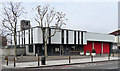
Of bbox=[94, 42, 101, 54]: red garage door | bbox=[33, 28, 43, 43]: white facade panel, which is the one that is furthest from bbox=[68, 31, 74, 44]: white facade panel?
bbox=[94, 42, 101, 54]: red garage door

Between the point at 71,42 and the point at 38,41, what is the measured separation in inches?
379

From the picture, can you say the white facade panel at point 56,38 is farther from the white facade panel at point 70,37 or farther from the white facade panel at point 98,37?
the white facade panel at point 98,37

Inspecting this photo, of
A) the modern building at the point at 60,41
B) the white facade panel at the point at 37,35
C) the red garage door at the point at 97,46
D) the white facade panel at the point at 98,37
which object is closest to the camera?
the white facade panel at the point at 37,35

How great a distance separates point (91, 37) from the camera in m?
51.3

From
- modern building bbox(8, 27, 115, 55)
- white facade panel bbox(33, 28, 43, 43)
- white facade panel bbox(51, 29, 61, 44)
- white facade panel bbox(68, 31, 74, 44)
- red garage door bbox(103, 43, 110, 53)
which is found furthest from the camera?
red garage door bbox(103, 43, 110, 53)

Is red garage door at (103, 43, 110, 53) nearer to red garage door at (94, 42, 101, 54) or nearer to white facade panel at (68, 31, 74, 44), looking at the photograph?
red garage door at (94, 42, 101, 54)

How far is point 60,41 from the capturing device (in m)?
43.8

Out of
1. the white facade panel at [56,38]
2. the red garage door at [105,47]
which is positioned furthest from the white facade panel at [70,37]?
the red garage door at [105,47]

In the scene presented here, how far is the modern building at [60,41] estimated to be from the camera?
41.3 m

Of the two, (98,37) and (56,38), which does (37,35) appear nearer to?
(56,38)

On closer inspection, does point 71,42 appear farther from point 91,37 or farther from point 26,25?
point 26,25

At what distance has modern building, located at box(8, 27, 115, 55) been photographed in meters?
41.3

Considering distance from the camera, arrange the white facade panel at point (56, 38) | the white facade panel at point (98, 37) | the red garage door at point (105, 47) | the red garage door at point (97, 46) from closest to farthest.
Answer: the white facade panel at point (56, 38), the white facade panel at point (98, 37), the red garage door at point (97, 46), the red garage door at point (105, 47)

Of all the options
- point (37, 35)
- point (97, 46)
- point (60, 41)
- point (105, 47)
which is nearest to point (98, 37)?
point (97, 46)
